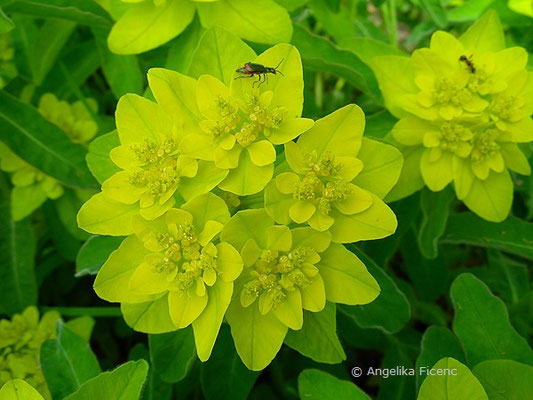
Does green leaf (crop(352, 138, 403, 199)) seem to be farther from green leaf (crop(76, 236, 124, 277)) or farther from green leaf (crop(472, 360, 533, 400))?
green leaf (crop(76, 236, 124, 277))

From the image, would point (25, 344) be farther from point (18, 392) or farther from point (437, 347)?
point (437, 347)

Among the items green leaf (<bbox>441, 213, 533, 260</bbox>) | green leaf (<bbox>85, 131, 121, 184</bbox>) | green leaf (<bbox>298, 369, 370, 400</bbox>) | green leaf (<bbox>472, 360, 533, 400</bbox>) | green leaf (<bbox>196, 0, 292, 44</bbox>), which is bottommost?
green leaf (<bbox>441, 213, 533, 260</bbox>)

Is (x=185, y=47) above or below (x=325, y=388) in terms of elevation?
above

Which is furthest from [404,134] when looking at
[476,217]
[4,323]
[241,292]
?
[4,323]

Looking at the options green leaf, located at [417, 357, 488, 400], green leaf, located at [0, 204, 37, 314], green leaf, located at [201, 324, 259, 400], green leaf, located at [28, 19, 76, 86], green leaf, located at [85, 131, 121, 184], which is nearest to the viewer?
green leaf, located at [417, 357, 488, 400]

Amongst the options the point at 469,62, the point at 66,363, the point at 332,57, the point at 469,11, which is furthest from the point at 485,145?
the point at 66,363

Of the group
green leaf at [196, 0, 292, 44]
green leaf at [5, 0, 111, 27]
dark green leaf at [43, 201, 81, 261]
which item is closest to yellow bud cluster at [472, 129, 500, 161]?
green leaf at [196, 0, 292, 44]

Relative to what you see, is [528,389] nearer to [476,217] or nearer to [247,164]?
[476,217]
